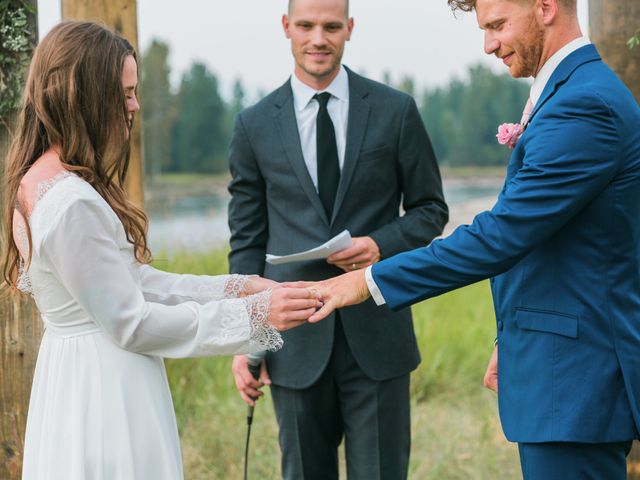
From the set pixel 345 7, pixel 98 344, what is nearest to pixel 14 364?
pixel 98 344

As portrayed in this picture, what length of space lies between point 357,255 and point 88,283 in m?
1.19

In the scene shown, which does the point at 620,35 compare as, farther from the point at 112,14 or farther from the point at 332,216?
the point at 112,14

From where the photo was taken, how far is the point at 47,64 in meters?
2.39

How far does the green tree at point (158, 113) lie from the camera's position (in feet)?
79.9

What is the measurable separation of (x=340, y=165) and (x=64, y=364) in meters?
1.40

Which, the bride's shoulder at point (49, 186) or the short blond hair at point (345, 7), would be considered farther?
the short blond hair at point (345, 7)

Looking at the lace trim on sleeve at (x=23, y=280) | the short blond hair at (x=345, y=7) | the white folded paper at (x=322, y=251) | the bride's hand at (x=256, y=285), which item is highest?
the short blond hair at (x=345, y=7)

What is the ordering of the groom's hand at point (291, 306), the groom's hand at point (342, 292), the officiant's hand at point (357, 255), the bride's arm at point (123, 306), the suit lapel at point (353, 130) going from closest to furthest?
the bride's arm at point (123, 306) → the groom's hand at point (291, 306) → the groom's hand at point (342, 292) → the officiant's hand at point (357, 255) → the suit lapel at point (353, 130)

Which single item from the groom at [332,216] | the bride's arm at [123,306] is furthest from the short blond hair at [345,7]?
the bride's arm at [123,306]

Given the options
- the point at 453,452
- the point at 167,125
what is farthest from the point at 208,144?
the point at 453,452

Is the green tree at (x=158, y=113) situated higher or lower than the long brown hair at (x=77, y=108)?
lower

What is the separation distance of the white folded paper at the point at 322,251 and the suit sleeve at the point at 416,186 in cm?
22

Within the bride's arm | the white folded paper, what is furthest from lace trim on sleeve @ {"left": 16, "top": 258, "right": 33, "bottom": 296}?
the white folded paper

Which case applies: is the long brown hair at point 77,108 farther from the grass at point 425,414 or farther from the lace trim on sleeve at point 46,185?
the grass at point 425,414
